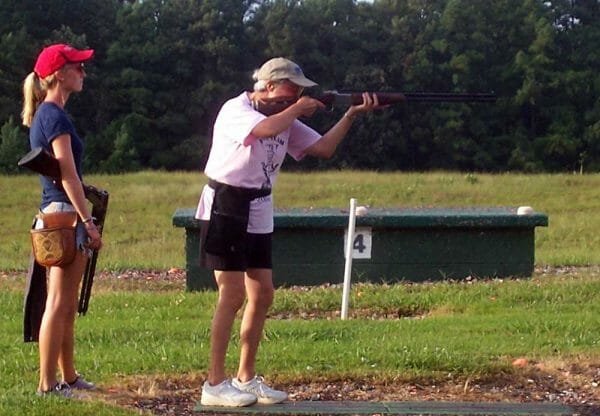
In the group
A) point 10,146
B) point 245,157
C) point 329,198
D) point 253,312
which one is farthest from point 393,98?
point 10,146

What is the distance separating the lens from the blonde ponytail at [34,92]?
5.68 meters

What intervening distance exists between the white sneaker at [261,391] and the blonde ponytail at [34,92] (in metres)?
1.74

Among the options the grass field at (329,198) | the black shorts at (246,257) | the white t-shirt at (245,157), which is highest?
the white t-shirt at (245,157)

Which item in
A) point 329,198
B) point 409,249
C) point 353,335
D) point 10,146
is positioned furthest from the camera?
point 10,146

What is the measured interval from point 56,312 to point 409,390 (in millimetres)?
1995

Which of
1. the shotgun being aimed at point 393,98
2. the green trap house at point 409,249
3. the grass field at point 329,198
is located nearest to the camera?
the shotgun being aimed at point 393,98

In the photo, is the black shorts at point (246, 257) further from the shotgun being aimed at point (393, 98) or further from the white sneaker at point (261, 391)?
the shotgun being aimed at point (393, 98)

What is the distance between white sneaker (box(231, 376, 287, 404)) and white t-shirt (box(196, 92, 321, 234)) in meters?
→ 0.79

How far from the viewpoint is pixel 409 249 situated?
11.8 meters

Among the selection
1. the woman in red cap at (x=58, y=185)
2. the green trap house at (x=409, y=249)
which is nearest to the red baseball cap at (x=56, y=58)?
the woman in red cap at (x=58, y=185)

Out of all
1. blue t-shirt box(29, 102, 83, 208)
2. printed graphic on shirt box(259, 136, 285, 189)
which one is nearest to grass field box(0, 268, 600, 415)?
blue t-shirt box(29, 102, 83, 208)

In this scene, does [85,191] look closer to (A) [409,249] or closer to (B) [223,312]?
(B) [223,312]

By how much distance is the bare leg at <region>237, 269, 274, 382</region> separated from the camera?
5.69 meters

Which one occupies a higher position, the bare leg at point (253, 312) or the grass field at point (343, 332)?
the bare leg at point (253, 312)
